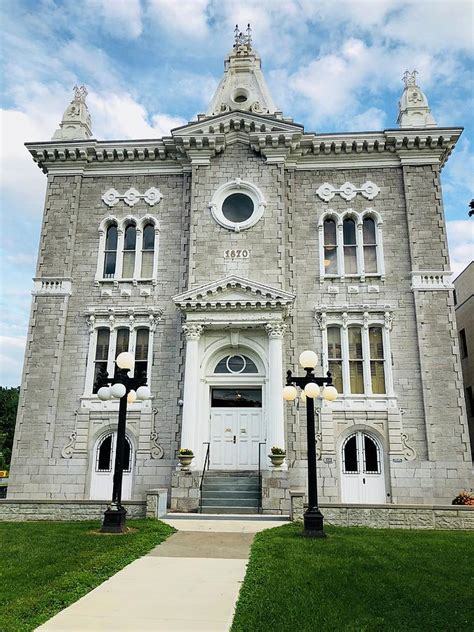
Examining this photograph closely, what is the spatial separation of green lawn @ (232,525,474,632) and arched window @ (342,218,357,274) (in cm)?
1143

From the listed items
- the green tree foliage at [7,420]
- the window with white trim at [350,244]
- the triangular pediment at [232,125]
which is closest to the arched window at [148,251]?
the triangular pediment at [232,125]

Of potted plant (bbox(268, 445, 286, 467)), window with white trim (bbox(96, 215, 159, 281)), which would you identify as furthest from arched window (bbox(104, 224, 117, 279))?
potted plant (bbox(268, 445, 286, 467))

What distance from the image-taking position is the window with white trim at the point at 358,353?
758 inches

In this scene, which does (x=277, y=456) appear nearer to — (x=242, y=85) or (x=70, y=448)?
(x=70, y=448)

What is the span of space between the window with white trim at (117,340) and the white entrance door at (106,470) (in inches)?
94.4

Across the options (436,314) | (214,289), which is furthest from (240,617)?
(436,314)

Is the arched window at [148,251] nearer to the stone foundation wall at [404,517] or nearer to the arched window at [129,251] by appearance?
the arched window at [129,251]

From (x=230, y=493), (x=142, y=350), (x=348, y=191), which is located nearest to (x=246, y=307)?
(x=142, y=350)

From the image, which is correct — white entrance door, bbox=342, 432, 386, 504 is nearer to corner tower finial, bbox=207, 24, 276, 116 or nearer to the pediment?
the pediment

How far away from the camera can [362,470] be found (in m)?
18.4

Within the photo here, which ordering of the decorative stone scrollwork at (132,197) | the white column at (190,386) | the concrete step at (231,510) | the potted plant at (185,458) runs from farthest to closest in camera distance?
the decorative stone scrollwork at (132,197) → the white column at (190,386) → the potted plant at (185,458) → the concrete step at (231,510)

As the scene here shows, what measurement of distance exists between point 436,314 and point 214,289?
8.12 meters

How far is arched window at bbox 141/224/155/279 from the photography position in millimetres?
21203

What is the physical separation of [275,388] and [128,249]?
8.37 meters
